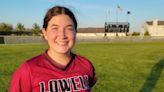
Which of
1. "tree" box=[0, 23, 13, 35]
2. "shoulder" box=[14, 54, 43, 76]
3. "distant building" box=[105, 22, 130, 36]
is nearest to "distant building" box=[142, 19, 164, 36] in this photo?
"distant building" box=[105, 22, 130, 36]

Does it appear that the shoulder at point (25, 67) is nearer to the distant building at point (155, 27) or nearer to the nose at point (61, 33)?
the nose at point (61, 33)

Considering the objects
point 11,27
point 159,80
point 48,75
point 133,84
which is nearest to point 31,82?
point 48,75

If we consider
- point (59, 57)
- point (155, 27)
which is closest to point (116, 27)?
point (155, 27)

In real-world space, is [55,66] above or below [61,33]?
below

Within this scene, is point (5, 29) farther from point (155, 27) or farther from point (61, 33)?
point (61, 33)

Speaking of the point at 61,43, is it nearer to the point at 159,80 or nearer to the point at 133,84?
the point at 133,84

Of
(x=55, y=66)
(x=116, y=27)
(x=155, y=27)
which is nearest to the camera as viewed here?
(x=55, y=66)

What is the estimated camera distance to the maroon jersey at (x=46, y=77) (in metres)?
2.59

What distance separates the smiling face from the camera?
2.70 m

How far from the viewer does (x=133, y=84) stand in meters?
10.6

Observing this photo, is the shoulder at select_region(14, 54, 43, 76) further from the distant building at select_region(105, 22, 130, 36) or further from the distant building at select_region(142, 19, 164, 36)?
the distant building at select_region(142, 19, 164, 36)

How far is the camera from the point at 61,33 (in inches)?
106

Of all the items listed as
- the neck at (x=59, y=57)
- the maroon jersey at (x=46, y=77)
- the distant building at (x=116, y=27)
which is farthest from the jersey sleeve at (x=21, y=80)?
the distant building at (x=116, y=27)

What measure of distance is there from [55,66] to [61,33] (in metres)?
0.26
